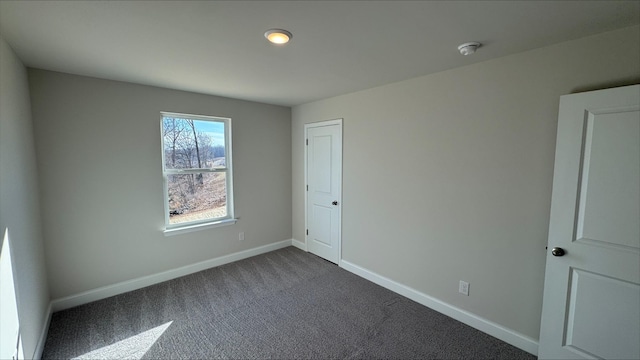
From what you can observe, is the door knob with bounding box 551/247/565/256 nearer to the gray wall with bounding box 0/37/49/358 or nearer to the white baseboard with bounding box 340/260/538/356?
the white baseboard with bounding box 340/260/538/356

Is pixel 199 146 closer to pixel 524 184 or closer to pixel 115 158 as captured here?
pixel 115 158

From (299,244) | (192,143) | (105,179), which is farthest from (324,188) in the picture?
(105,179)

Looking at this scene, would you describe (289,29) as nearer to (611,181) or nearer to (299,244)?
(611,181)

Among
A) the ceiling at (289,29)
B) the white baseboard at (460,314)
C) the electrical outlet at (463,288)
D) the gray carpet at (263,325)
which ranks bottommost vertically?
the gray carpet at (263,325)

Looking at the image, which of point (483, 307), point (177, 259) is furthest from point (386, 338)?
point (177, 259)

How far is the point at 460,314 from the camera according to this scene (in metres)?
2.49

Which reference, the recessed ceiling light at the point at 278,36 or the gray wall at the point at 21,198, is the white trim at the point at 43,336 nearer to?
the gray wall at the point at 21,198

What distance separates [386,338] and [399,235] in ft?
3.52

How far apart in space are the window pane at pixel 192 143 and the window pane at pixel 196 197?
0.16 meters

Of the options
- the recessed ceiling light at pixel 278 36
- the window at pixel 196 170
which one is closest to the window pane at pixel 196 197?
the window at pixel 196 170

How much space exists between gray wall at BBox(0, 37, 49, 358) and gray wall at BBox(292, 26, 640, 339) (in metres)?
2.99

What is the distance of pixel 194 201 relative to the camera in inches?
139

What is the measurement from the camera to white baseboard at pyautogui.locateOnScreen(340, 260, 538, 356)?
2121 millimetres

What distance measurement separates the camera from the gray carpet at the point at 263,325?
6.92 ft
